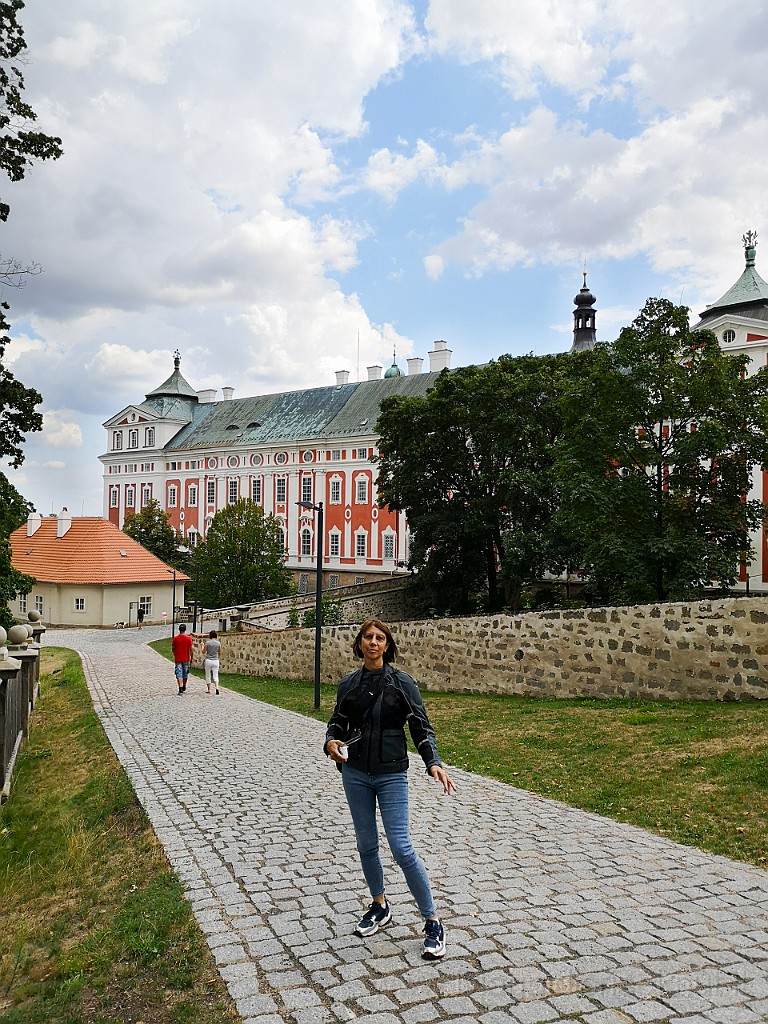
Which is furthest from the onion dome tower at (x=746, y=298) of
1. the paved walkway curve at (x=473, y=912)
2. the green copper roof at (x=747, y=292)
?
the paved walkway curve at (x=473, y=912)

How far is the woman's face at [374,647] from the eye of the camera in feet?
16.3

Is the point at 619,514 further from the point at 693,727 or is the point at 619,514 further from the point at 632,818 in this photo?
the point at 632,818

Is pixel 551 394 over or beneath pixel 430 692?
over

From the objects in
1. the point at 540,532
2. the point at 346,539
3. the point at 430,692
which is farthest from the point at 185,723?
the point at 346,539

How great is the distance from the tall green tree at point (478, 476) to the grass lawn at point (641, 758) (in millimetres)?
16858

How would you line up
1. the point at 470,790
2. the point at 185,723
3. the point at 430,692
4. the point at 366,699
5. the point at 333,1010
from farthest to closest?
1. the point at 430,692
2. the point at 185,723
3. the point at 470,790
4. the point at 366,699
5. the point at 333,1010

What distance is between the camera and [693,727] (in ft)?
36.5

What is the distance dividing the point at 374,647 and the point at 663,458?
62.6ft

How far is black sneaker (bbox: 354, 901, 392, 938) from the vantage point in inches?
195

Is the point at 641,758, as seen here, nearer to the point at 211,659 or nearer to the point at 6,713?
the point at 6,713

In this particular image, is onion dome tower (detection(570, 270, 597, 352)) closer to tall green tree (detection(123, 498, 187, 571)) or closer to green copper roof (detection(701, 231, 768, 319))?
green copper roof (detection(701, 231, 768, 319))

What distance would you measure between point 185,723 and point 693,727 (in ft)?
27.1

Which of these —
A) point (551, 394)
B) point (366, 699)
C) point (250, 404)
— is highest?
point (250, 404)

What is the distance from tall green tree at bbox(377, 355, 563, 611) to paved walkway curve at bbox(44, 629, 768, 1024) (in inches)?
914
